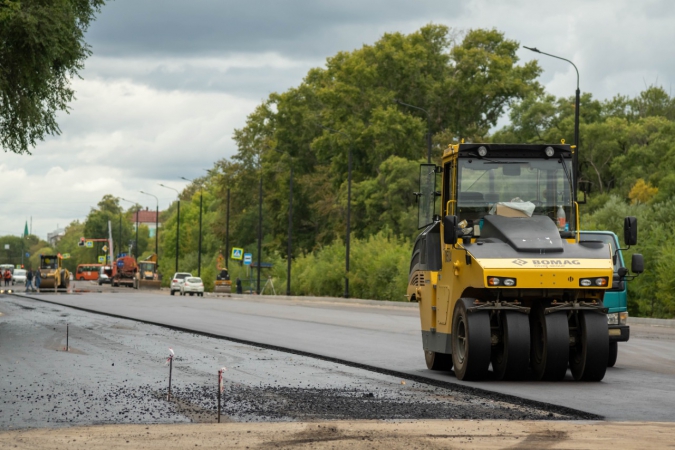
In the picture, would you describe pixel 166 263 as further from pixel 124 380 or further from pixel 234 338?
pixel 124 380

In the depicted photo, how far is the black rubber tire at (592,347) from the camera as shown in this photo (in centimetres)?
1557

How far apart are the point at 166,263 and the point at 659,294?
104 metres

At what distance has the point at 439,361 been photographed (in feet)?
59.8

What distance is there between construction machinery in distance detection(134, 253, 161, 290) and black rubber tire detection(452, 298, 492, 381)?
9073 centimetres

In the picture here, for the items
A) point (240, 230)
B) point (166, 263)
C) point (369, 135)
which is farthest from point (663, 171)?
point (166, 263)

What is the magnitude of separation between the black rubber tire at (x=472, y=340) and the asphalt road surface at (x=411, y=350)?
0.26 m

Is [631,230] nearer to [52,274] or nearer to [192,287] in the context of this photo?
[52,274]

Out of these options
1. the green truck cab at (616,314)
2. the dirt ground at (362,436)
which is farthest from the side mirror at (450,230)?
the dirt ground at (362,436)

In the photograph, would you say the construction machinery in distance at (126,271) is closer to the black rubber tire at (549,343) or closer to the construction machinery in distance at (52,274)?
the construction machinery in distance at (52,274)

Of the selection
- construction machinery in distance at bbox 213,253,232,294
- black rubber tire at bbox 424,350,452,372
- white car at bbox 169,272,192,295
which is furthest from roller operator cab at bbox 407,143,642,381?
construction machinery in distance at bbox 213,253,232,294

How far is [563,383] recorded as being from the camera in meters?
15.8

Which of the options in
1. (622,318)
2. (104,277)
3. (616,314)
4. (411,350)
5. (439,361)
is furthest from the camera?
(104,277)

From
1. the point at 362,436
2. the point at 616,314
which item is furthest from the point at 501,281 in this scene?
the point at 362,436

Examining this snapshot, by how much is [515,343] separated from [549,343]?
48 cm
